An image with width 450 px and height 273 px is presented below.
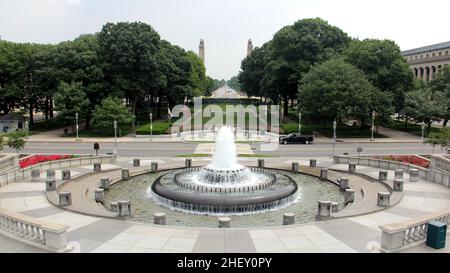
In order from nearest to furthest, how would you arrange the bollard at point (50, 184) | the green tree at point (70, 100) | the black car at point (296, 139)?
the bollard at point (50, 184) < the black car at point (296, 139) < the green tree at point (70, 100)

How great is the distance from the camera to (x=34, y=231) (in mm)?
15461

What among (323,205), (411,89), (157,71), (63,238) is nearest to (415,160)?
(323,205)

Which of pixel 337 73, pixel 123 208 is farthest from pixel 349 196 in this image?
pixel 337 73

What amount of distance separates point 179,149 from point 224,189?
26.6 meters

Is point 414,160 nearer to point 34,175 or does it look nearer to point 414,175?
point 414,175

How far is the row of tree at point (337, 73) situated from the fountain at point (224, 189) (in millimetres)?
32997

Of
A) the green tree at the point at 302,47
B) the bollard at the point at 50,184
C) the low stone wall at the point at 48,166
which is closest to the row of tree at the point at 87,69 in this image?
the green tree at the point at 302,47

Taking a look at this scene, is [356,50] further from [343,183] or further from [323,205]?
[323,205]

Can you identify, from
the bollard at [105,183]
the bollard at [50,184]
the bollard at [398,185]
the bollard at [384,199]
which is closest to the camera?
the bollard at [384,199]

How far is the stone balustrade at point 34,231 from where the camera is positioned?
14.6m

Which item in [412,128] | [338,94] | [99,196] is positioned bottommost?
[99,196]

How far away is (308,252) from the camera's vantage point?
50.1ft

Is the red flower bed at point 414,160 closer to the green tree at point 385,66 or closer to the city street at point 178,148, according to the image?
the city street at point 178,148
